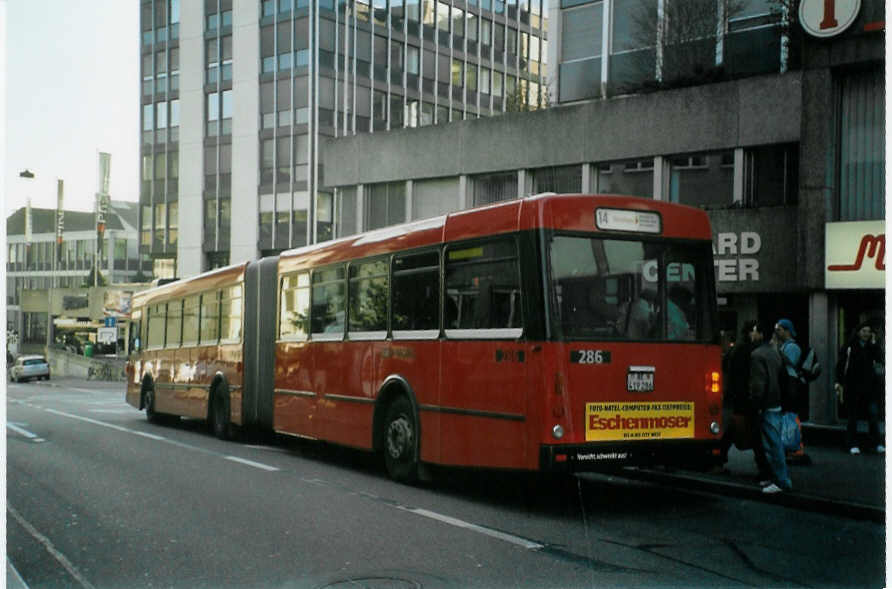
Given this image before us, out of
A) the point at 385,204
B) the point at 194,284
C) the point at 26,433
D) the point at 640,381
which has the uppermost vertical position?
the point at 385,204

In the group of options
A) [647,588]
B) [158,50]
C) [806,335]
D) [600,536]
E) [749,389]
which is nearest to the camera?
[647,588]

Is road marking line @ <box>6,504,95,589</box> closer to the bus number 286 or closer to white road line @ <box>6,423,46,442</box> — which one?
the bus number 286

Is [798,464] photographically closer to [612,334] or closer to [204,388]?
[612,334]

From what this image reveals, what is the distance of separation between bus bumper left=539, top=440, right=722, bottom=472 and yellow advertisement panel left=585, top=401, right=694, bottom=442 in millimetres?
73

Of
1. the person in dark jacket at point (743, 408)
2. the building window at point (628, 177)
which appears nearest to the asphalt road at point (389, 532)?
the person in dark jacket at point (743, 408)

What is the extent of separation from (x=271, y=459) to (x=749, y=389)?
6.50 meters

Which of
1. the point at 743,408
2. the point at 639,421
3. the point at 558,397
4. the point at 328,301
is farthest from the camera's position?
the point at 328,301

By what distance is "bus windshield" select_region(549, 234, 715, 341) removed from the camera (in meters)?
9.67

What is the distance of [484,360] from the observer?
10.2 meters

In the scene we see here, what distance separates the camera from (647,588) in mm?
6801

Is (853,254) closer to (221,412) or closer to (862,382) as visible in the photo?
(862,382)

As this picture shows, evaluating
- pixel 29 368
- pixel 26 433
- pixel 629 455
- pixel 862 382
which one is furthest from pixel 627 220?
pixel 29 368

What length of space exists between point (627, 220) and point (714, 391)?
1847 millimetres

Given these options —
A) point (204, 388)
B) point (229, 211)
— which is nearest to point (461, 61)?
point (229, 211)
